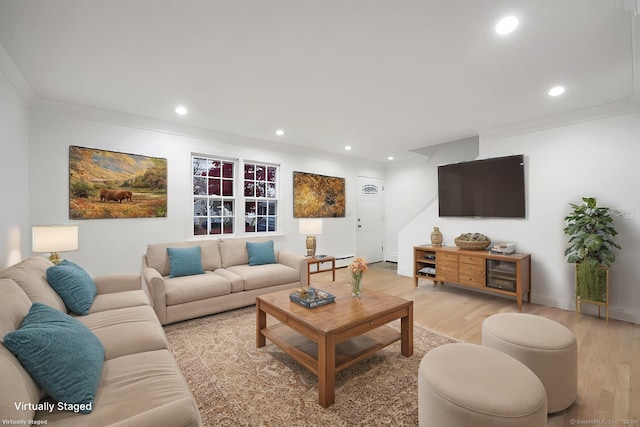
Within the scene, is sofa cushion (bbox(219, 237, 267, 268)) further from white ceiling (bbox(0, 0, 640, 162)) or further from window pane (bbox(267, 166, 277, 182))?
white ceiling (bbox(0, 0, 640, 162))

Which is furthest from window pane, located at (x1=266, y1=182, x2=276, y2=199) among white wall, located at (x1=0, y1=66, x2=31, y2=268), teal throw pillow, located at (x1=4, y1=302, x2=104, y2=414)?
teal throw pillow, located at (x1=4, y1=302, x2=104, y2=414)

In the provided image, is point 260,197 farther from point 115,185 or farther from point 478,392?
point 478,392

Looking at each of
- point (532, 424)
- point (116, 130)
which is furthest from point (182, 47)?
point (532, 424)

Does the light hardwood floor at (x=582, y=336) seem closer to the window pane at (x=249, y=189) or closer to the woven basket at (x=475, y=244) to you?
the woven basket at (x=475, y=244)

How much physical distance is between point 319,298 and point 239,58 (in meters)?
2.12

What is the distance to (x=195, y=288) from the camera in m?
3.12

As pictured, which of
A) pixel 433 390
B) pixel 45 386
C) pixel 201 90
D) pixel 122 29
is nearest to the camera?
pixel 45 386

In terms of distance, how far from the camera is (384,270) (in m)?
5.91

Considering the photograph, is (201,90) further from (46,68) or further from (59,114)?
(59,114)

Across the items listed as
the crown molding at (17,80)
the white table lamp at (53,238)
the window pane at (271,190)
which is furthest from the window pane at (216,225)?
the crown molding at (17,80)

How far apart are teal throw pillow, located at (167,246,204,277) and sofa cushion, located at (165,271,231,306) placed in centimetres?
9

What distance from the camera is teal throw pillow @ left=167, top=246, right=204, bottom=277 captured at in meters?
3.43

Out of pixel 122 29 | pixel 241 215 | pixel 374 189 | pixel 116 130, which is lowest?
pixel 241 215

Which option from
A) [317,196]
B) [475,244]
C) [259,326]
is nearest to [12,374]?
[259,326]
